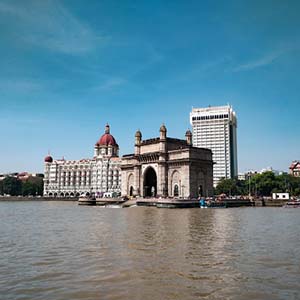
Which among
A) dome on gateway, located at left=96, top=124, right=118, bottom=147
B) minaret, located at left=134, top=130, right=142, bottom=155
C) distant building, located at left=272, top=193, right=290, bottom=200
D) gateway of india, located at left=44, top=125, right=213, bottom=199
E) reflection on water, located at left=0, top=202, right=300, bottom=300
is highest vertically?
dome on gateway, located at left=96, top=124, right=118, bottom=147

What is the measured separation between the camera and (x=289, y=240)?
2134 centimetres

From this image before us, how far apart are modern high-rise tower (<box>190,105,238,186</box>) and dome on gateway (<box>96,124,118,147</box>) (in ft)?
122

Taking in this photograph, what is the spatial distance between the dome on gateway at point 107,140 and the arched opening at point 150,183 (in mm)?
49432

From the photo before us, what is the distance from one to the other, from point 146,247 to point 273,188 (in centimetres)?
9488

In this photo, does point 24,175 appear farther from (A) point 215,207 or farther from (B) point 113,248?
(B) point 113,248

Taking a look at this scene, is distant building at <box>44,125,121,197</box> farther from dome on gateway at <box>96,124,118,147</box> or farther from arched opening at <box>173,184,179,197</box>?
arched opening at <box>173,184,179,197</box>

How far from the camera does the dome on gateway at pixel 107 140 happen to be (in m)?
136

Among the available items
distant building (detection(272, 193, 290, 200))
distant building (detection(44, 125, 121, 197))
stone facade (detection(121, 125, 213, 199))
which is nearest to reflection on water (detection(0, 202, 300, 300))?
stone facade (detection(121, 125, 213, 199))

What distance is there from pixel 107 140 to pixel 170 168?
61.4 metres

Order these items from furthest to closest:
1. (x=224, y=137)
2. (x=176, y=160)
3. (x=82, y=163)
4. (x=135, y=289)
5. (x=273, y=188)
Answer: (x=224, y=137) < (x=82, y=163) < (x=273, y=188) < (x=176, y=160) < (x=135, y=289)

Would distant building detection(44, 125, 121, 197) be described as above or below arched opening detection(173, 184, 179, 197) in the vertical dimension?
above

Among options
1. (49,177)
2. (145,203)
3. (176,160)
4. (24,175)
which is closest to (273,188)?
(176,160)

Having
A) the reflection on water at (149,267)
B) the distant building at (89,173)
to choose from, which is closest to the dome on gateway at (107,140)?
the distant building at (89,173)

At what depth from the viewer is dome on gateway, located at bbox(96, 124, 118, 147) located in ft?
445
